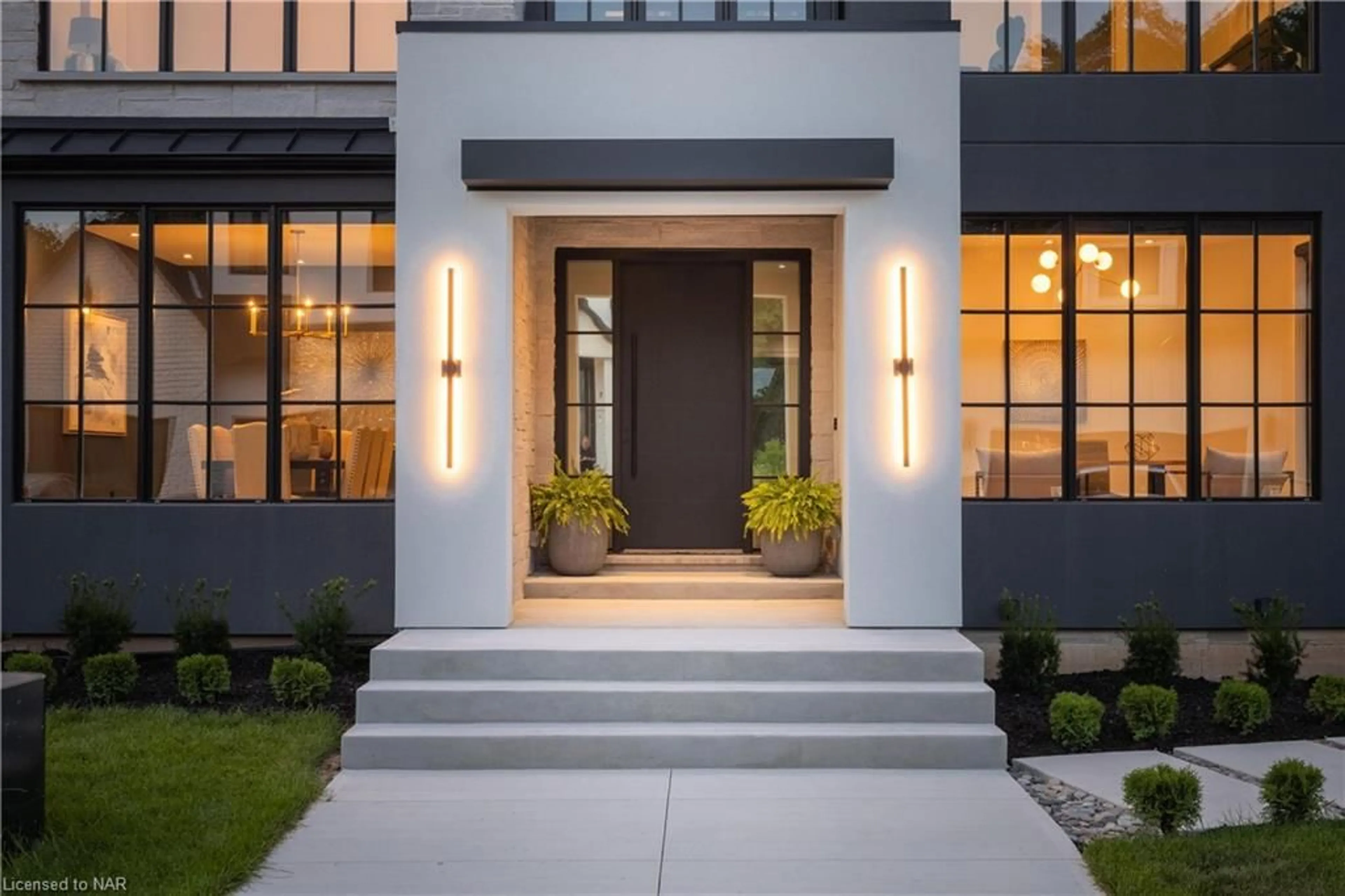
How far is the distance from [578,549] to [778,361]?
234 centimetres

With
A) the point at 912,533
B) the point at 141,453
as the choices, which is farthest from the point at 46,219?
the point at 912,533

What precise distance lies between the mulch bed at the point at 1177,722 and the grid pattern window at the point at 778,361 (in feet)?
8.72

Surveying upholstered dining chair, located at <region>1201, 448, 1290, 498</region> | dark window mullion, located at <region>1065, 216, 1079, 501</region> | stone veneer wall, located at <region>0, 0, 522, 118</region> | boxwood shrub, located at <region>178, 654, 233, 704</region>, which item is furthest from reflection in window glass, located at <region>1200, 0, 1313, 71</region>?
boxwood shrub, located at <region>178, 654, 233, 704</region>

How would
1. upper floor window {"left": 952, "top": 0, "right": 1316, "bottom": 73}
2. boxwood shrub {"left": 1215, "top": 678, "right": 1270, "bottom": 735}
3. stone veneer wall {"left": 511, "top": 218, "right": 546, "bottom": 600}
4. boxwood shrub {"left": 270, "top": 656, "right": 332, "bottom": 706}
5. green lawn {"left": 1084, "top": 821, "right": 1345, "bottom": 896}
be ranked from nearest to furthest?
green lawn {"left": 1084, "top": 821, "right": 1345, "bottom": 896} → boxwood shrub {"left": 1215, "top": 678, "right": 1270, "bottom": 735} → boxwood shrub {"left": 270, "top": 656, "right": 332, "bottom": 706} → stone veneer wall {"left": 511, "top": 218, "right": 546, "bottom": 600} → upper floor window {"left": 952, "top": 0, "right": 1316, "bottom": 73}

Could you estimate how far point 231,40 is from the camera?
945 cm

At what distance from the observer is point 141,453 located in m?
8.98

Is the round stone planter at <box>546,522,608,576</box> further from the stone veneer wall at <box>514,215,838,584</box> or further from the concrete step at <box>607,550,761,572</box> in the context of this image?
the stone veneer wall at <box>514,215,838,584</box>

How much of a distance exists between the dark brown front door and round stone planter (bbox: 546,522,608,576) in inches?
27.9

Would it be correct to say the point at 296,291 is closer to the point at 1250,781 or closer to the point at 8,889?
the point at 8,889

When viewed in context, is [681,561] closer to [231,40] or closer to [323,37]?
[323,37]

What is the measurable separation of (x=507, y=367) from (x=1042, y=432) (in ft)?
13.4

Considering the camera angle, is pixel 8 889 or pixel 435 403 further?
pixel 435 403

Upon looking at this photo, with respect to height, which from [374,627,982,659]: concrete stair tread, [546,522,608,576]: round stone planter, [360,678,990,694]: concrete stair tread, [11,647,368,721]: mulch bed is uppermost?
[546,522,608,576]: round stone planter

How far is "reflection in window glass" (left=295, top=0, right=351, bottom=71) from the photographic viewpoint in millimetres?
9453
